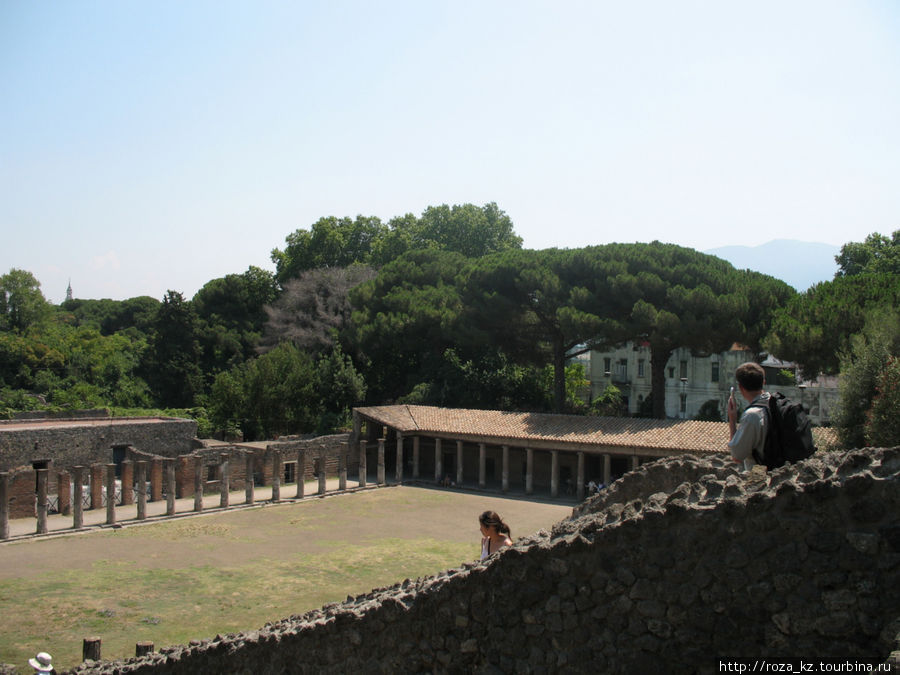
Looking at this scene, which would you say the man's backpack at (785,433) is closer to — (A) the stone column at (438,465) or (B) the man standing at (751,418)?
(B) the man standing at (751,418)

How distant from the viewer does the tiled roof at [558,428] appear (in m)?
26.9

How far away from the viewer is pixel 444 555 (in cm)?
2073

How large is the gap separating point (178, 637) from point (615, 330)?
21.6 m

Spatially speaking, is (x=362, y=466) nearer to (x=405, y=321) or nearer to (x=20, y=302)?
(x=405, y=321)

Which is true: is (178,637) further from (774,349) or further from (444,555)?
(774,349)

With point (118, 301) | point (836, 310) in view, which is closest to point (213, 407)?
point (836, 310)

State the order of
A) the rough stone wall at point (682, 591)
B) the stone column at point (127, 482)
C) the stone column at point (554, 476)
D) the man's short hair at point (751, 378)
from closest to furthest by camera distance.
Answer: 1. the rough stone wall at point (682, 591)
2. the man's short hair at point (751, 378)
3. the stone column at point (127, 482)
4. the stone column at point (554, 476)

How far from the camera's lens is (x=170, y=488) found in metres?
25.8

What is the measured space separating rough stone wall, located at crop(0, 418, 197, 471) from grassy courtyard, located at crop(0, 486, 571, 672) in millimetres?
6255

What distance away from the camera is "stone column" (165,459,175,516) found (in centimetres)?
2569

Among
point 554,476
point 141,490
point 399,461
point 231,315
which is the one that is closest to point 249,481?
point 141,490

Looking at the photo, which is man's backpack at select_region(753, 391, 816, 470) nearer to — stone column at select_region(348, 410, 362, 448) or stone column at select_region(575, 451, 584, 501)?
stone column at select_region(575, 451, 584, 501)

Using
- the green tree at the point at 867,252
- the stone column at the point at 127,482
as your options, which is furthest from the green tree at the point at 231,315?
the green tree at the point at 867,252

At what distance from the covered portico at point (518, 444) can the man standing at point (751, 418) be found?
2019 centimetres
